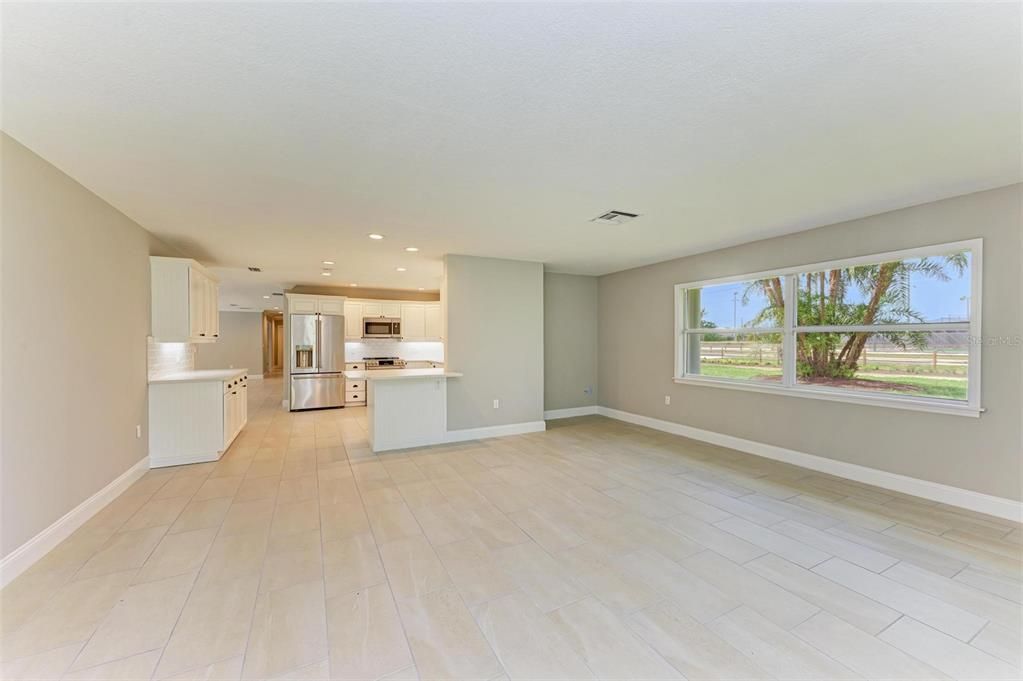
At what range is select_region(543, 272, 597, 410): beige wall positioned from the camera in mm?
6586

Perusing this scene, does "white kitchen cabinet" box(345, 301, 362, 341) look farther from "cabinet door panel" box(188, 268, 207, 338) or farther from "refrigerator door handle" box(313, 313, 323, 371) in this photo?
"cabinet door panel" box(188, 268, 207, 338)

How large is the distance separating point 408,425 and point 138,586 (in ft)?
9.47

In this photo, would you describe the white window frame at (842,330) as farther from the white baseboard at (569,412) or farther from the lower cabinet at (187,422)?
the lower cabinet at (187,422)

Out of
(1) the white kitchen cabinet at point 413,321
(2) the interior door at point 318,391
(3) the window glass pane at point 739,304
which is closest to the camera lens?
(3) the window glass pane at point 739,304

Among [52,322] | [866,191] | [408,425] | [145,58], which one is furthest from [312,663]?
[866,191]

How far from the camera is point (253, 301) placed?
32.6ft

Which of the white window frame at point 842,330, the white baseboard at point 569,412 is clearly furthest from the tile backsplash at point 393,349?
Result: the white window frame at point 842,330

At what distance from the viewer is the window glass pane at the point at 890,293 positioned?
10.5 feet

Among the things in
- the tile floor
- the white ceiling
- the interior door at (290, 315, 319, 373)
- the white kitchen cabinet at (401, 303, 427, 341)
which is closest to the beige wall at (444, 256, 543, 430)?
the tile floor

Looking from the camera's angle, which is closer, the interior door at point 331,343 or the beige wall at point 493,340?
the beige wall at point 493,340

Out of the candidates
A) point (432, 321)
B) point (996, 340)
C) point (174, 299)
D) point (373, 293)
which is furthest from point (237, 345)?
point (996, 340)

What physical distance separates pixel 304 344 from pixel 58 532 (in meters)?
5.24

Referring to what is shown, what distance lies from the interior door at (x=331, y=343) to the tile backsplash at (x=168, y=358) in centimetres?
213

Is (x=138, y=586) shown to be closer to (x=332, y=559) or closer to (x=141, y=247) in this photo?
(x=332, y=559)
